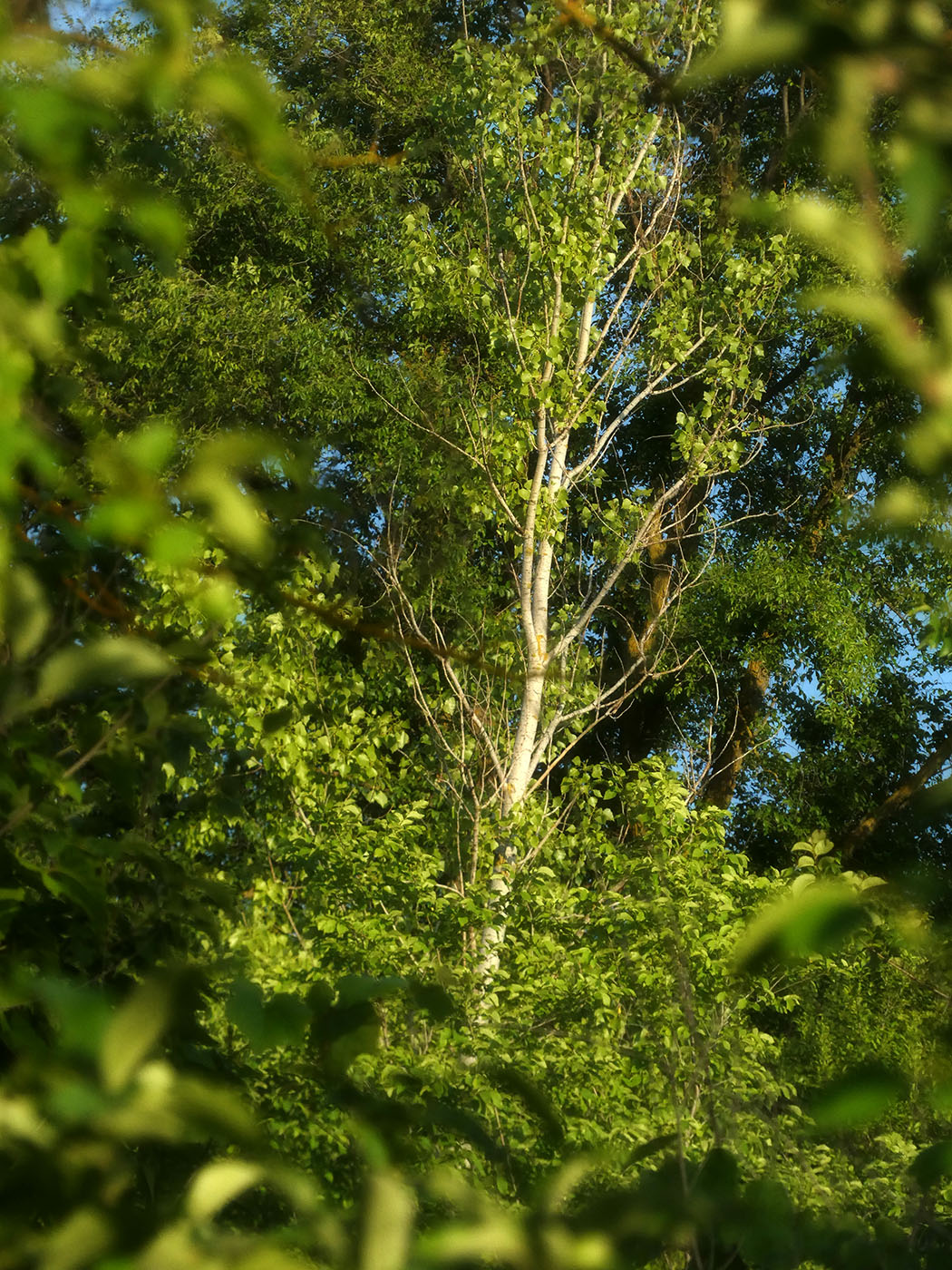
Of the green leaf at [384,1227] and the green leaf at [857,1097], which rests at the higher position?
the green leaf at [857,1097]

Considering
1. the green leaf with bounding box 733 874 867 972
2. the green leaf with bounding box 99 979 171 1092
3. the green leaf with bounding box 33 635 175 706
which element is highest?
the green leaf with bounding box 33 635 175 706

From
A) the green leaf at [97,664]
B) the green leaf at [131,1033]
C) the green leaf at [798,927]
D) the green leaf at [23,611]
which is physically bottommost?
the green leaf at [131,1033]

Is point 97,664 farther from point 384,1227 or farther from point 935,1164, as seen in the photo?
point 935,1164

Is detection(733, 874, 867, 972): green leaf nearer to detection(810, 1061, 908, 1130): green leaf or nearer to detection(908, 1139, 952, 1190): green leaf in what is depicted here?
detection(810, 1061, 908, 1130): green leaf

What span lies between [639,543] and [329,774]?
3.28m

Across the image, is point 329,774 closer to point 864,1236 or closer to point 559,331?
point 559,331

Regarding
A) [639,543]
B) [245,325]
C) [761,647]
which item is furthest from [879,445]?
[245,325]

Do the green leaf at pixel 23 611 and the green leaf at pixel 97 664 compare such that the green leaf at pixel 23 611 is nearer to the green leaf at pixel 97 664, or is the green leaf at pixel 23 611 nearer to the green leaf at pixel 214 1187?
the green leaf at pixel 97 664

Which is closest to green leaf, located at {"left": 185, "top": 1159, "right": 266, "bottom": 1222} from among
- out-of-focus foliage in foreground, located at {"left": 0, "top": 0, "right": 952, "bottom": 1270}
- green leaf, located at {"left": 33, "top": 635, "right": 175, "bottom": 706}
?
out-of-focus foliage in foreground, located at {"left": 0, "top": 0, "right": 952, "bottom": 1270}

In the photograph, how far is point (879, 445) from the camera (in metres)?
14.2

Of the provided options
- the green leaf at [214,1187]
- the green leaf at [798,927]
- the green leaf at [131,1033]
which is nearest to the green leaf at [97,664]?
the green leaf at [131,1033]

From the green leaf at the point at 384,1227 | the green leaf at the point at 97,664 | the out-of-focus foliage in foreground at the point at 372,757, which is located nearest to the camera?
the green leaf at the point at 384,1227

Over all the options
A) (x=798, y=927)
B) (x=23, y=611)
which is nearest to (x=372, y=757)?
(x=23, y=611)

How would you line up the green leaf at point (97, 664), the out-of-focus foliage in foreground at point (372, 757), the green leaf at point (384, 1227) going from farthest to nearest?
the green leaf at point (97, 664) → the out-of-focus foliage in foreground at point (372, 757) → the green leaf at point (384, 1227)
